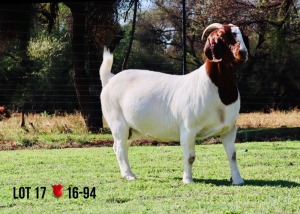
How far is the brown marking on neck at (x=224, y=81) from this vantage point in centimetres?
643

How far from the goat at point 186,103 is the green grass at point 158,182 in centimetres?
43

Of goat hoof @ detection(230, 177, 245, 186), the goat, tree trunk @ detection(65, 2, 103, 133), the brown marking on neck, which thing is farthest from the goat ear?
tree trunk @ detection(65, 2, 103, 133)

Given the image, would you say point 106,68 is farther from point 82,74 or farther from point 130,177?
point 82,74

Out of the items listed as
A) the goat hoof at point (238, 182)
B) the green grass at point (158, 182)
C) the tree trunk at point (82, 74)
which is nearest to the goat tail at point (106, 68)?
the green grass at point (158, 182)

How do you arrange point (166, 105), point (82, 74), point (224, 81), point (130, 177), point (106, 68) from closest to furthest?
point (224, 81) < point (166, 105) < point (130, 177) < point (106, 68) < point (82, 74)

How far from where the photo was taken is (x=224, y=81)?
6453mm

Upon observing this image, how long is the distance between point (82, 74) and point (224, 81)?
11.0m

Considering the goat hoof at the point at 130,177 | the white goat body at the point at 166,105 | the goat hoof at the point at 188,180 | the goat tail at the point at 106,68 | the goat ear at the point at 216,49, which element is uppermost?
the goat ear at the point at 216,49

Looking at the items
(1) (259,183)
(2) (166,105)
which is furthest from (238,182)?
(2) (166,105)

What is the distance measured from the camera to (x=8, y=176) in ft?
23.9

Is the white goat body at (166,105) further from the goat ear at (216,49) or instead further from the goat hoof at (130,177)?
the goat hoof at (130,177)

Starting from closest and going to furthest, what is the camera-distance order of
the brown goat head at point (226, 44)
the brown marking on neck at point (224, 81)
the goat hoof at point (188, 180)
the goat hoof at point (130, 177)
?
the brown goat head at point (226, 44) → the brown marking on neck at point (224, 81) → the goat hoof at point (188, 180) → the goat hoof at point (130, 177)

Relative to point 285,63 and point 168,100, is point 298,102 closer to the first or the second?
point 285,63

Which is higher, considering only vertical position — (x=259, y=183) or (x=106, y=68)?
(x=106, y=68)
